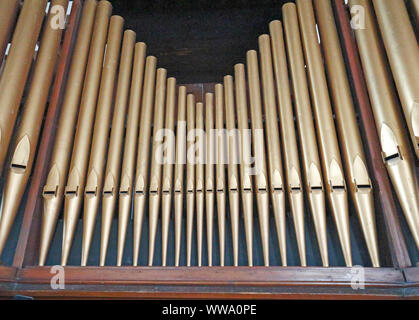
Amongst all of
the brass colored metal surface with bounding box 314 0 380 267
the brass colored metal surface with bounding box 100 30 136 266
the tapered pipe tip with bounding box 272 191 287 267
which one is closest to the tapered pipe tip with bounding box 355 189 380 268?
the brass colored metal surface with bounding box 314 0 380 267


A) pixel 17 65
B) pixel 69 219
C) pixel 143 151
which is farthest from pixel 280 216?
pixel 17 65

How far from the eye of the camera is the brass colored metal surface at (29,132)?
2.46 m

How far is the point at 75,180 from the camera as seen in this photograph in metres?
2.62

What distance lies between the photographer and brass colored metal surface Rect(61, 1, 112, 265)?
8.31 ft

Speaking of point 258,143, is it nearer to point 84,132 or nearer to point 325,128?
point 325,128

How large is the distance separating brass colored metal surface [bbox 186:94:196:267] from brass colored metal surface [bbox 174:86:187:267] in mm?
36

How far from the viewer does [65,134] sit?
9.36 feet

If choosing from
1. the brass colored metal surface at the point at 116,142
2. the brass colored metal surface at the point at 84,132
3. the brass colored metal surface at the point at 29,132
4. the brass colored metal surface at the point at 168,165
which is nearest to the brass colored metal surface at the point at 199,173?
the brass colored metal surface at the point at 168,165

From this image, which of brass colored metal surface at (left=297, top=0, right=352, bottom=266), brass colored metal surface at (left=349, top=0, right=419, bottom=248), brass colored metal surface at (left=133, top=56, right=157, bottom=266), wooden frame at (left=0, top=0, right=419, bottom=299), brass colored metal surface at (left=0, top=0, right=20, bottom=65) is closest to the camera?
wooden frame at (left=0, top=0, right=419, bottom=299)

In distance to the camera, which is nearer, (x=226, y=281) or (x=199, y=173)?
(x=226, y=281)

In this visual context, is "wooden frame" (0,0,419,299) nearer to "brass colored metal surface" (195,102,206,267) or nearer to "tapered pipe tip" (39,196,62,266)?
"tapered pipe tip" (39,196,62,266)

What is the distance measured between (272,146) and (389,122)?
0.80 meters

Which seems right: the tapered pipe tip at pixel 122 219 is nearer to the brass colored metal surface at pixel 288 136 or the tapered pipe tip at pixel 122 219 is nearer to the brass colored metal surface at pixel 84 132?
the brass colored metal surface at pixel 84 132
